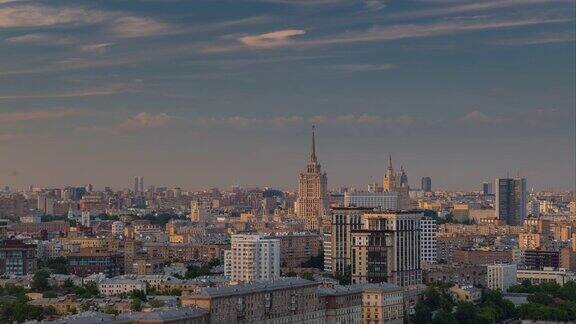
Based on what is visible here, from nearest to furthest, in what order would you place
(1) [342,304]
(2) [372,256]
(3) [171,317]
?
1. (3) [171,317]
2. (1) [342,304]
3. (2) [372,256]

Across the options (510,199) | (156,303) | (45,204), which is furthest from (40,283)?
(510,199)

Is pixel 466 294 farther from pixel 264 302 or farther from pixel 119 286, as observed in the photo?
pixel 264 302

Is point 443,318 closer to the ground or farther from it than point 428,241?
closer to the ground

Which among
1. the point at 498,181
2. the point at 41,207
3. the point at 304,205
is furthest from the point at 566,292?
the point at 41,207

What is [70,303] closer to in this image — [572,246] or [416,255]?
[416,255]

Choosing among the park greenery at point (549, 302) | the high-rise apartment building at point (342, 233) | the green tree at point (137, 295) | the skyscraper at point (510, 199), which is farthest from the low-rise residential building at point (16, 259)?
the skyscraper at point (510, 199)

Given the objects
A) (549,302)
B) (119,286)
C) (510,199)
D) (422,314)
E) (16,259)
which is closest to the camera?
(422,314)
